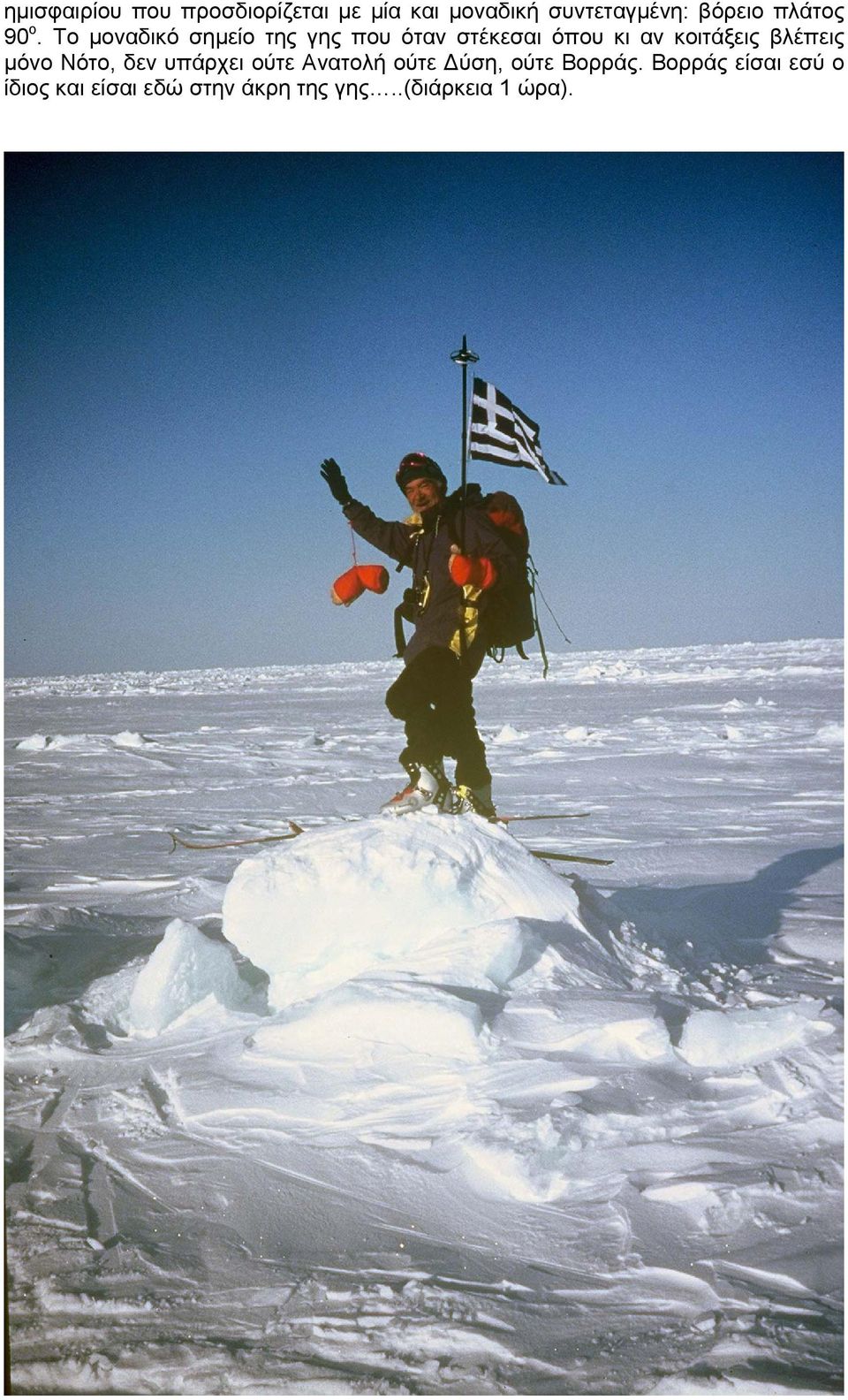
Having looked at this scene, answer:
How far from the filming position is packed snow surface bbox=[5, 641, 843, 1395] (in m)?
1.57

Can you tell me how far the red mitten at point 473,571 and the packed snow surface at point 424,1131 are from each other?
1.08 metres

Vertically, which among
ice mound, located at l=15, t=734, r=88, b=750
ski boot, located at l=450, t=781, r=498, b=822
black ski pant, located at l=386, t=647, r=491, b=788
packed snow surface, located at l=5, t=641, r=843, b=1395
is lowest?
packed snow surface, located at l=5, t=641, r=843, b=1395

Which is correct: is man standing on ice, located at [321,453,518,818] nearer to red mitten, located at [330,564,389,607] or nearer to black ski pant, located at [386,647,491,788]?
black ski pant, located at [386,647,491,788]

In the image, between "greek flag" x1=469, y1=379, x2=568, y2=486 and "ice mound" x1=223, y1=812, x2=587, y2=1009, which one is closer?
"ice mound" x1=223, y1=812, x2=587, y2=1009

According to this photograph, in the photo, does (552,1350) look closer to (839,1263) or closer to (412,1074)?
(839,1263)

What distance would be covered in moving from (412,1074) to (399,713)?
73.3 inches

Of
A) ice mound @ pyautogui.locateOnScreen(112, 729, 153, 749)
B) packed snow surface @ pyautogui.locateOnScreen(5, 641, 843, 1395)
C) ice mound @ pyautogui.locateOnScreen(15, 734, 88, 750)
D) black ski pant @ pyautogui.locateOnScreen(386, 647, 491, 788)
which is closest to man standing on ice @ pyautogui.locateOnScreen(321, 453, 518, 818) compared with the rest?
black ski pant @ pyautogui.locateOnScreen(386, 647, 491, 788)

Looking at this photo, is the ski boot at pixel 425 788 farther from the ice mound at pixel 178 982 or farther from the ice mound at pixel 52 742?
the ice mound at pixel 52 742

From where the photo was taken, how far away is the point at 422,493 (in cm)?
395

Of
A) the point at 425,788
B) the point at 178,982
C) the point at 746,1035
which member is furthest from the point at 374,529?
the point at 746,1035

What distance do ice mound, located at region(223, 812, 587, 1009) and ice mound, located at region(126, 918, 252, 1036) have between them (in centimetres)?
11

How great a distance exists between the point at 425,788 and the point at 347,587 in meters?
0.95

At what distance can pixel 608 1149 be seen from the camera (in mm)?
2045

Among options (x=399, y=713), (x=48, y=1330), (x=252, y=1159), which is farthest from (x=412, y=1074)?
(x=399, y=713)
